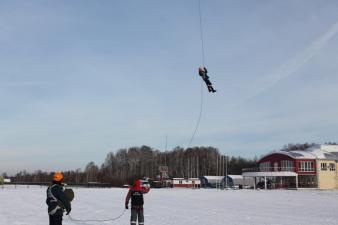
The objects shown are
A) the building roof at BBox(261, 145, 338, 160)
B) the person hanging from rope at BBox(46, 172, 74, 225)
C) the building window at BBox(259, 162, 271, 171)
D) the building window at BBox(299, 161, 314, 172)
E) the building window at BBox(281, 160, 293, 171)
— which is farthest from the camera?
the building window at BBox(259, 162, 271, 171)

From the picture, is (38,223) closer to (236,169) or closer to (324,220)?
(324,220)

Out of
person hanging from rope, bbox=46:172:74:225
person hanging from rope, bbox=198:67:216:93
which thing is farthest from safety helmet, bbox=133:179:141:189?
person hanging from rope, bbox=198:67:216:93

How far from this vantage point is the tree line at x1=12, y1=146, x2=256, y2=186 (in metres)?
144

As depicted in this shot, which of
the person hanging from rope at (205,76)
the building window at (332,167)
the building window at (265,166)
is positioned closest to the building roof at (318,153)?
the building window at (332,167)

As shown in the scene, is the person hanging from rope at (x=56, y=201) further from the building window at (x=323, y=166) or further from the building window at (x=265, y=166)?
the building window at (x=265, y=166)

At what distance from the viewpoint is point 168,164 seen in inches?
6289

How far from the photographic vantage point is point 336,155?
67.6m

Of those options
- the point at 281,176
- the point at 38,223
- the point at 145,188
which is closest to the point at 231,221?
the point at 145,188

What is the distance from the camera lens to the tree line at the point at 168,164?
144375 millimetres

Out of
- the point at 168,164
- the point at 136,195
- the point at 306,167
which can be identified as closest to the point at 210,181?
the point at 306,167

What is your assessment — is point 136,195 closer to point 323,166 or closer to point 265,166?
point 323,166

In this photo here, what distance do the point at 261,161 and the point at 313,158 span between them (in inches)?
358

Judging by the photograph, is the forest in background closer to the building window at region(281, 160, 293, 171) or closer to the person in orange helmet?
the building window at region(281, 160, 293, 171)

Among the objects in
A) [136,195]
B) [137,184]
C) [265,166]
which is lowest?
[136,195]
